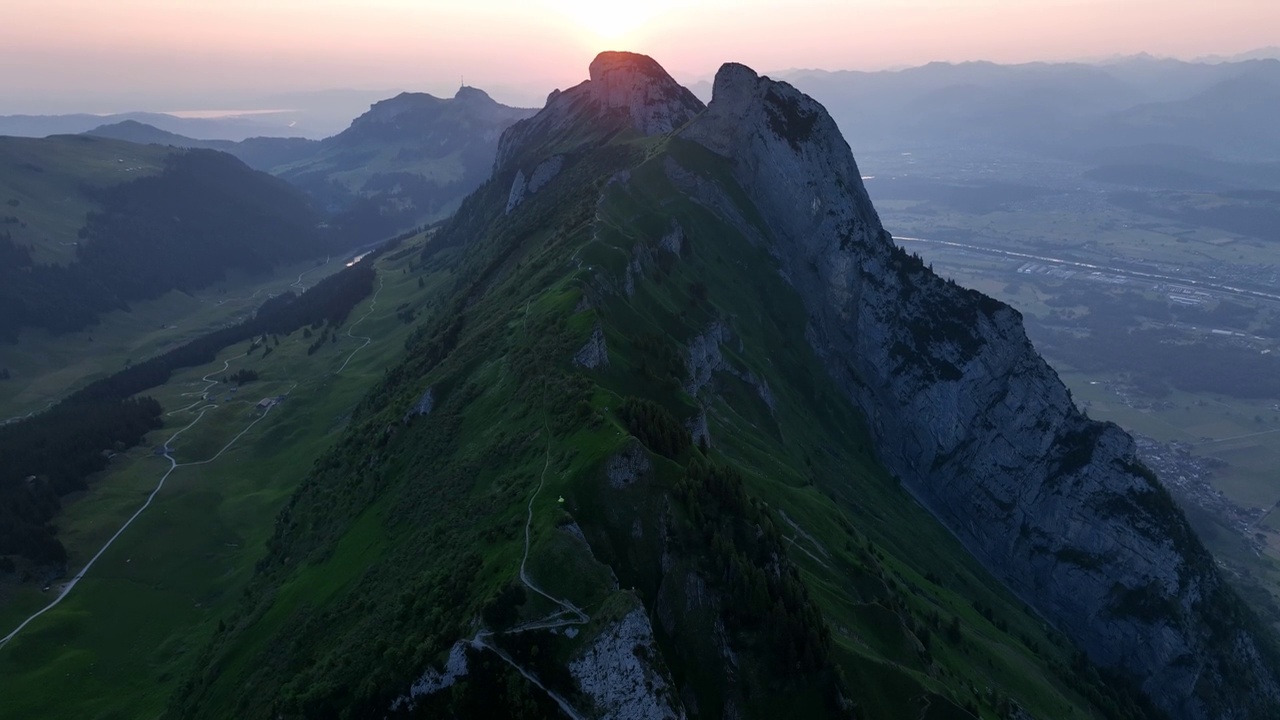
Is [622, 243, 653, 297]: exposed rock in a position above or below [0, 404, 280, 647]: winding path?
above

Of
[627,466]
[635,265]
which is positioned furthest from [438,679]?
[635,265]

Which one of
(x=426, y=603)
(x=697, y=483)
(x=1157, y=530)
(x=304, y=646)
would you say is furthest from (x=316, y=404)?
(x=1157, y=530)

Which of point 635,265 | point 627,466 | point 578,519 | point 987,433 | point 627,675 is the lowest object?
point 987,433

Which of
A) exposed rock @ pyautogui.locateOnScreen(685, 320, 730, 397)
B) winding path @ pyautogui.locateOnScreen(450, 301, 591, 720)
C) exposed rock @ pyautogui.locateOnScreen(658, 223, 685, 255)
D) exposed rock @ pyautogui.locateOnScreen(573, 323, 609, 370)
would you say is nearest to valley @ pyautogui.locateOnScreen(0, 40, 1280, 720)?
winding path @ pyautogui.locateOnScreen(450, 301, 591, 720)

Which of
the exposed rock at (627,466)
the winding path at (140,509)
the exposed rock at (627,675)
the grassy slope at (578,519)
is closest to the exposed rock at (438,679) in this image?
the grassy slope at (578,519)

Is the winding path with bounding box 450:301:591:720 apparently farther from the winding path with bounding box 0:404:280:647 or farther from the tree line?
the tree line

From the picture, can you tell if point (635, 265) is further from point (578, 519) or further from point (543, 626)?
point (543, 626)
